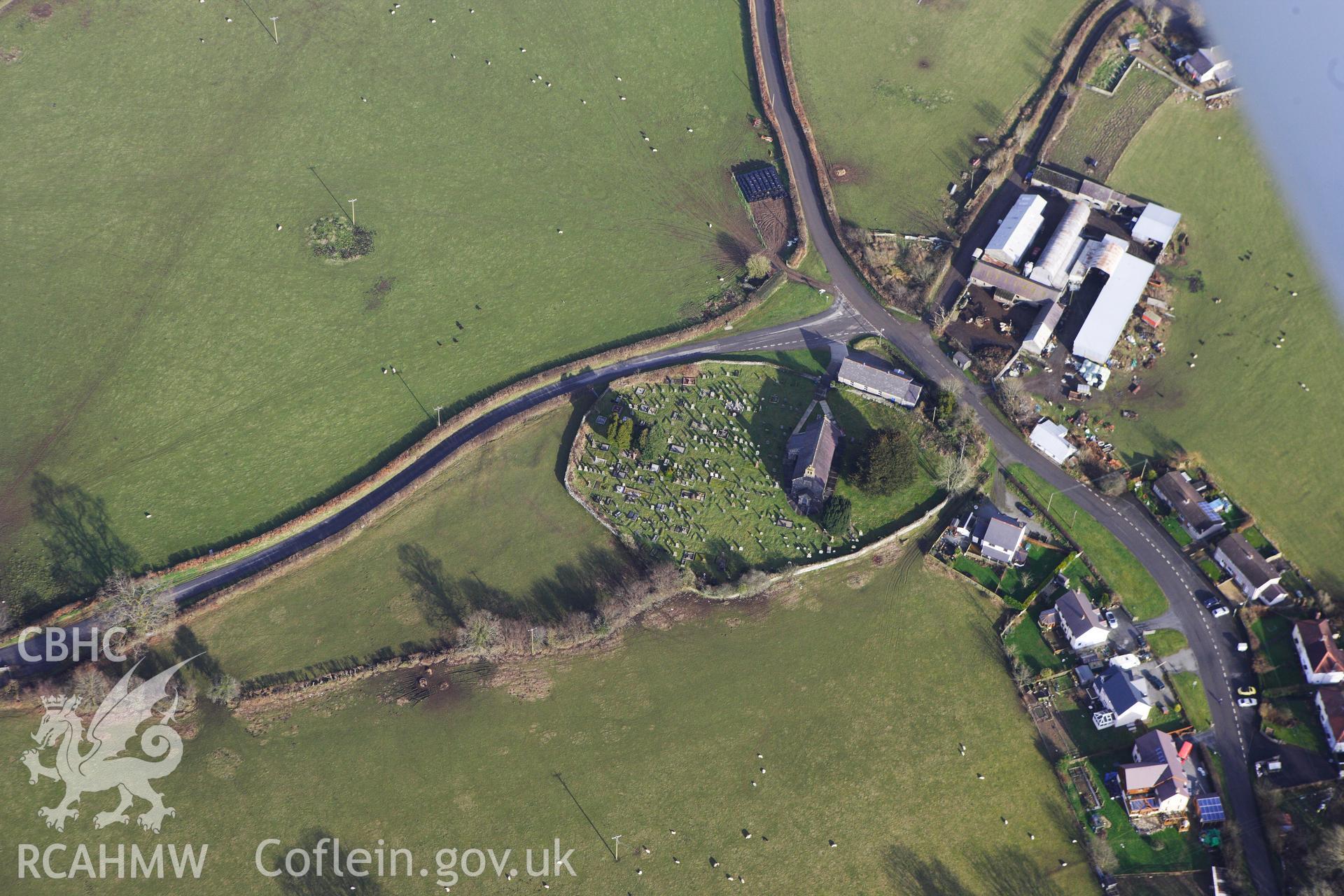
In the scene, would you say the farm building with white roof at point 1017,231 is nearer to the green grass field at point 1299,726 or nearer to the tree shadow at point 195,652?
the green grass field at point 1299,726

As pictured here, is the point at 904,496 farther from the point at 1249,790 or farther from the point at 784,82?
the point at 784,82

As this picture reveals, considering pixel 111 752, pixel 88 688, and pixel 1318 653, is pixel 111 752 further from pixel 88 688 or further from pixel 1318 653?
pixel 1318 653

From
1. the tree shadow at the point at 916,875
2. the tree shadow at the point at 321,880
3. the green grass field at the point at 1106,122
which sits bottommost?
the tree shadow at the point at 916,875

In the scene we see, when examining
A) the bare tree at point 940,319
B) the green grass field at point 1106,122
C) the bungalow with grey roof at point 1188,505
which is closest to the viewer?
the bungalow with grey roof at point 1188,505

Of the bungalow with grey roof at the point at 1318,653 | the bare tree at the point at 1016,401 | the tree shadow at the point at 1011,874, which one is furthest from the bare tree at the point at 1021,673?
the bare tree at the point at 1016,401

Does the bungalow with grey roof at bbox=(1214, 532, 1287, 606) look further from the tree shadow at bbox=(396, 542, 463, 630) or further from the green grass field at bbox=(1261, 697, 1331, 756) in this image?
the tree shadow at bbox=(396, 542, 463, 630)
